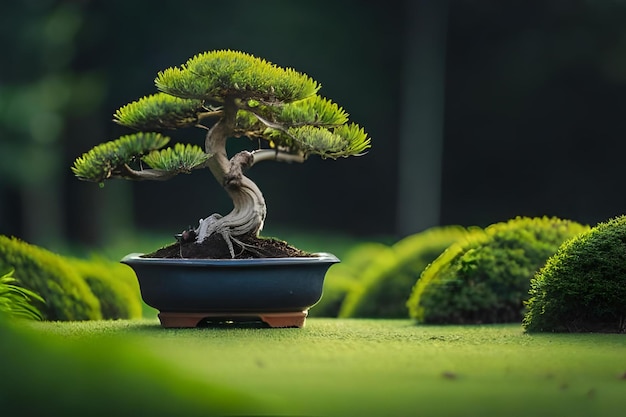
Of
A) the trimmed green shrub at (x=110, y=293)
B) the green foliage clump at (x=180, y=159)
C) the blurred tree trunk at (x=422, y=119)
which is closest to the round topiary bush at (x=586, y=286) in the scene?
the green foliage clump at (x=180, y=159)

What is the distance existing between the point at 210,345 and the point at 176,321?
901mm

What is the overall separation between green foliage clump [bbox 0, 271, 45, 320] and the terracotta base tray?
80 centimetres

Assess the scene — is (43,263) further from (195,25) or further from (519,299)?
(195,25)

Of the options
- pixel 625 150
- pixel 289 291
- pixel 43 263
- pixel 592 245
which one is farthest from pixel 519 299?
pixel 625 150

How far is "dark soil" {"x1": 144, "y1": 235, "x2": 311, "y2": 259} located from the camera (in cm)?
504

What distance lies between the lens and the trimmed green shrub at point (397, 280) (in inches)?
274

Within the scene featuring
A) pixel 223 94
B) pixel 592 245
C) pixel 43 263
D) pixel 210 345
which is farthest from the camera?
pixel 43 263

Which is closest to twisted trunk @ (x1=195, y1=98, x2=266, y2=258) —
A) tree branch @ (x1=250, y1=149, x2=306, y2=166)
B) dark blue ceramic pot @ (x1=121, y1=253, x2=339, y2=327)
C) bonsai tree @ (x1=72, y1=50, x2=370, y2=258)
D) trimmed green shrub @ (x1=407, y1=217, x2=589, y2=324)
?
bonsai tree @ (x1=72, y1=50, x2=370, y2=258)

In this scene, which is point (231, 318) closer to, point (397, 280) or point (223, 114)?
point (223, 114)

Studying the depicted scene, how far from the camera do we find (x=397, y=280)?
698 centimetres

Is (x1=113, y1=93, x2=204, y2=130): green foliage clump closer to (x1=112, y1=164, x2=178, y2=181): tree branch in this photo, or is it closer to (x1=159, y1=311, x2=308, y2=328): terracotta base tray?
(x1=112, y1=164, x2=178, y2=181): tree branch

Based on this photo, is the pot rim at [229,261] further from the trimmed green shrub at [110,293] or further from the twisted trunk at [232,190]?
the trimmed green shrub at [110,293]

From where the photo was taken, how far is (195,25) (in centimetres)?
1942

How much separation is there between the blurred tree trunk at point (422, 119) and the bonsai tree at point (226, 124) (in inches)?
493
